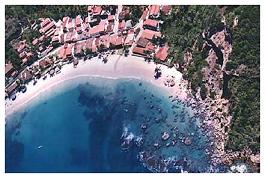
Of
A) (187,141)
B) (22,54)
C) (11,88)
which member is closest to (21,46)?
(22,54)

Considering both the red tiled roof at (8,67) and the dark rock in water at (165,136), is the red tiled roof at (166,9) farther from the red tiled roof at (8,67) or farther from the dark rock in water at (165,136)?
the red tiled roof at (8,67)

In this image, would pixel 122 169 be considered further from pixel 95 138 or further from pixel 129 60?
pixel 129 60

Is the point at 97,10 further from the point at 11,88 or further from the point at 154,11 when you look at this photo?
the point at 11,88

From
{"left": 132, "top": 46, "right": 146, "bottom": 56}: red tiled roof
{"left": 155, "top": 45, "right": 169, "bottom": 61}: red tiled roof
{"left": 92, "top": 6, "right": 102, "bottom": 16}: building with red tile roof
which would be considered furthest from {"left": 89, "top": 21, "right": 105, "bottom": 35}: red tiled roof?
{"left": 155, "top": 45, "right": 169, "bottom": 61}: red tiled roof

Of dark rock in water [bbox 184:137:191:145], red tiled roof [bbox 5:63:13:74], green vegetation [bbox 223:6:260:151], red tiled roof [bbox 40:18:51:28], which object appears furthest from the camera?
red tiled roof [bbox 40:18:51:28]

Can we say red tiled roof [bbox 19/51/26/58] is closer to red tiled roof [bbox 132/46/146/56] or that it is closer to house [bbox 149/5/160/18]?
red tiled roof [bbox 132/46/146/56]

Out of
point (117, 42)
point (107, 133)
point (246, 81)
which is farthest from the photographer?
point (117, 42)
